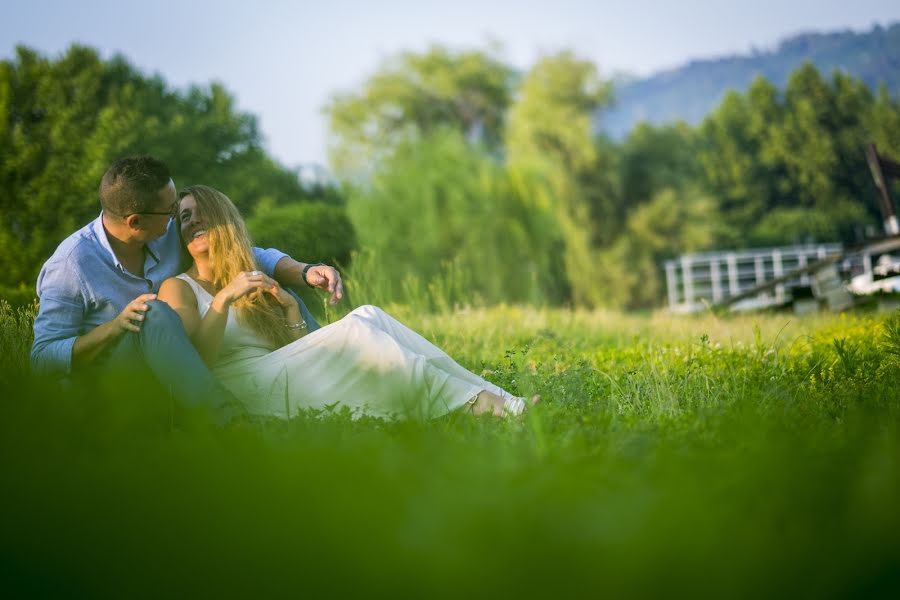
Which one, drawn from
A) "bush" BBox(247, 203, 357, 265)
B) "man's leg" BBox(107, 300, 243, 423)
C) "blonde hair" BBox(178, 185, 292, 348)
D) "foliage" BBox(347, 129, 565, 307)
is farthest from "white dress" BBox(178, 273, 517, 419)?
"foliage" BBox(347, 129, 565, 307)

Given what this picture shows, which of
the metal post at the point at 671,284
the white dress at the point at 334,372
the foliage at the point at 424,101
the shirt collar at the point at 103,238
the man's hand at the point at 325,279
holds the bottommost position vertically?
the metal post at the point at 671,284

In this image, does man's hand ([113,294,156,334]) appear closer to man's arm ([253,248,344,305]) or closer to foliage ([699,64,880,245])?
man's arm ([253,248,344,305])

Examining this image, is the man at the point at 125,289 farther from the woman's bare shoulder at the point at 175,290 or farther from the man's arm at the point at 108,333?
the woman's bare shoulder at the point at 175,290

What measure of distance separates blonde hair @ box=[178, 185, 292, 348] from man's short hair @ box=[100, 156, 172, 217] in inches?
10.3

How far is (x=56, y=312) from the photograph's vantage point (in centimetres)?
368

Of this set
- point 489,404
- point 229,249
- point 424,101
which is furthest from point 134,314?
point 424,101

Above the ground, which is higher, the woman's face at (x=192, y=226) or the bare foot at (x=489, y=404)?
the woman's face at (x=192, y=226)

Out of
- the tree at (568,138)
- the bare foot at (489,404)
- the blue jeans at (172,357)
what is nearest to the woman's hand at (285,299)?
the blue jeans at (172,357)

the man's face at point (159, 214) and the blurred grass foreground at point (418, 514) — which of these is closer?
the blurred grass foreground at point (418, 514)

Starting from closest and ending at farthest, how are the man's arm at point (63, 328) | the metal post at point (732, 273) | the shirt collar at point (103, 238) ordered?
1. the man's arm at point (63, 328)
2. the shirt collar at point (103, 238)
3. the metal post at point (732, 273)

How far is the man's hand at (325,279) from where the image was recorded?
418 centimetres

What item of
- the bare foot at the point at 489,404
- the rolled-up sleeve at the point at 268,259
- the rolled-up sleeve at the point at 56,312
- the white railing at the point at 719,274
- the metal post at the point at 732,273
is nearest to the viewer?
the rolled-up sleeve at the point at 56,312

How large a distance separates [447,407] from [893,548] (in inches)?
103

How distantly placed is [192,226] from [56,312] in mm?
746
